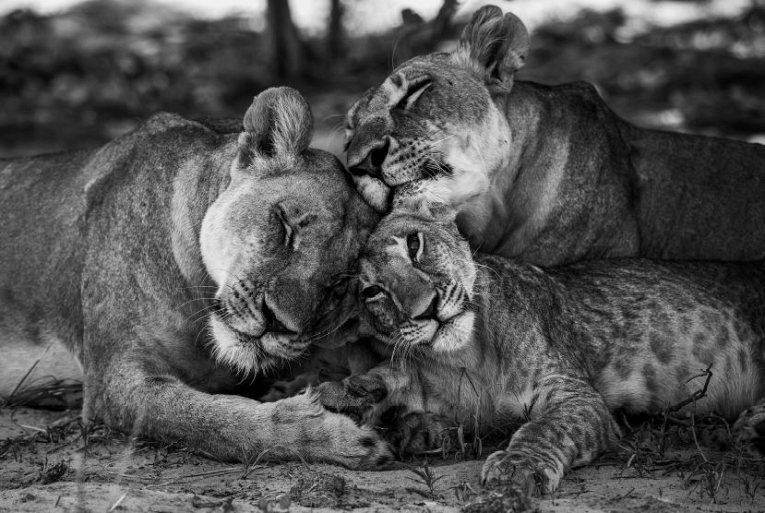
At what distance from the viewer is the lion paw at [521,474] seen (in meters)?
3.99

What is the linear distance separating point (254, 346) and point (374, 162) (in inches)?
46.7

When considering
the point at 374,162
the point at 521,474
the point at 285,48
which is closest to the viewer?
the point at 521,474

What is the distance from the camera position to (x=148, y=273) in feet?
17.0

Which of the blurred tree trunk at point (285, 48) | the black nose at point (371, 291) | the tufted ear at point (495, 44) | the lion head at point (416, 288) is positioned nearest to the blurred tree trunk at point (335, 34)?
the blurred tree trunk at point (285, 48)

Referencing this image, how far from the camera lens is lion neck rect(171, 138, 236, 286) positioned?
16.9 feet

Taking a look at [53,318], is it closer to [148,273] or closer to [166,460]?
[148,273]

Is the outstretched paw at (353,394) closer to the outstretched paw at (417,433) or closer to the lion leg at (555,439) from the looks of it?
the outstretched paw at (417,433)

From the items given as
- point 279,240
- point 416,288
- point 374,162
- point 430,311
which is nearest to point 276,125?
point 374,162

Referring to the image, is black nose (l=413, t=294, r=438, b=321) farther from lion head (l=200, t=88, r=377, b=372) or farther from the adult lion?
the adult lion

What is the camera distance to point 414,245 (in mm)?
4848

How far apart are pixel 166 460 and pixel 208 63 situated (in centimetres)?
752

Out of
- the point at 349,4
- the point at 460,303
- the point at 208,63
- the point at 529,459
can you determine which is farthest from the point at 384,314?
the point at 349,4

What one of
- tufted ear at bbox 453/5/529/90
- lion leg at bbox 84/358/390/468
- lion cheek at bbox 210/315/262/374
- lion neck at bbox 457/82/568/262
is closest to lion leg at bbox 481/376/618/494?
lion leg at bbox 84/358/390/468

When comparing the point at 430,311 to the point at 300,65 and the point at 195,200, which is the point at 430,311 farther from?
the point at 300,65
